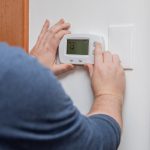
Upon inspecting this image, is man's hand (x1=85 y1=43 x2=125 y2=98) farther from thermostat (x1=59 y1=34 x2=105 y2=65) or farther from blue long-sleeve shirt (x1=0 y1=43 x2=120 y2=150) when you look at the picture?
blue long-sleeve shirt (x1=0 y1=43 x2=120 y2=150)

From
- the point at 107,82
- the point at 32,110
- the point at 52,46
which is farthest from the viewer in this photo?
the point at 52,46

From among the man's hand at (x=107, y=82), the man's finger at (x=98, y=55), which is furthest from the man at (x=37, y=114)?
the man's finger at (x=98, y=55)

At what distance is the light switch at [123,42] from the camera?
802mm

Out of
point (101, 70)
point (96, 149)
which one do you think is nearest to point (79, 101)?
point (101, 70)

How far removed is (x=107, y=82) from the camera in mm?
790

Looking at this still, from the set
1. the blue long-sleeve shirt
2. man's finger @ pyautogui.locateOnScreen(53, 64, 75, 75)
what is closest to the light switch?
man's finger @ pyautogui.locateOnScreen(53, 64, 75, 75)

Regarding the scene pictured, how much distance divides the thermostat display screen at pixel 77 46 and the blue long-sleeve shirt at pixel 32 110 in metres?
0.29

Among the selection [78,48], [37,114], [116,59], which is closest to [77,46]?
[78,48]

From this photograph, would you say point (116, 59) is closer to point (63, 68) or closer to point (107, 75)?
point (107, 75)

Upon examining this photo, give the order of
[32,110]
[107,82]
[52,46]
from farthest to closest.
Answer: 1. [52,46]
2. [107,82]
3. [32,110]

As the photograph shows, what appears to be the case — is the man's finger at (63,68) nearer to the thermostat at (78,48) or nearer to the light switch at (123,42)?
the thermostat at (78,48)

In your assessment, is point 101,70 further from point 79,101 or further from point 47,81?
point 47,81

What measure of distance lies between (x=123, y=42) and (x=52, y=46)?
204 mm

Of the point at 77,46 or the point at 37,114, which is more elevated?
the point at 77,46
